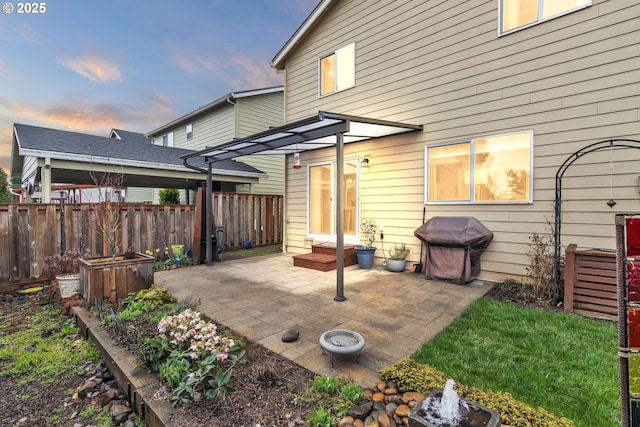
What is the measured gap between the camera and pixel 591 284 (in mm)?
3693

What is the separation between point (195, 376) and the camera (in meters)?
2.06

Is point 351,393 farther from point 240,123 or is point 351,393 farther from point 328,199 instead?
point 240,123

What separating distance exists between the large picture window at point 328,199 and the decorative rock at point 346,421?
17.3ft

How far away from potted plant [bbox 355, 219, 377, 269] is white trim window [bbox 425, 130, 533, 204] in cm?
143

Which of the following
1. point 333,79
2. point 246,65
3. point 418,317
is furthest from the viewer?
point 246,65

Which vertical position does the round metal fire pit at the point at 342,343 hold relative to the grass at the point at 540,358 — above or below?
above

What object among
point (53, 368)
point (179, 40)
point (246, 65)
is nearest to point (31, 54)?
point (179, 40)

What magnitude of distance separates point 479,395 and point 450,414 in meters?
0.58

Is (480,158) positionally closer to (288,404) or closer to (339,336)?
(339,336)

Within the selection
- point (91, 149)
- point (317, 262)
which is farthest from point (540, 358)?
point (91, 149)

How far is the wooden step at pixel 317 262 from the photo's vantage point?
613 cm

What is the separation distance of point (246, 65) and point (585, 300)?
13162mm

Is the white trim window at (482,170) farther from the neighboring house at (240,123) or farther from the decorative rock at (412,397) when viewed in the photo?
the neighboring house at (240,123)

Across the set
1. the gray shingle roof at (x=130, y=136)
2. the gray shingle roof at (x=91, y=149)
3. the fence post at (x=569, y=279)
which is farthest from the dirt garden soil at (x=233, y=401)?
the gray shingle roof at (x=130, y=136)
